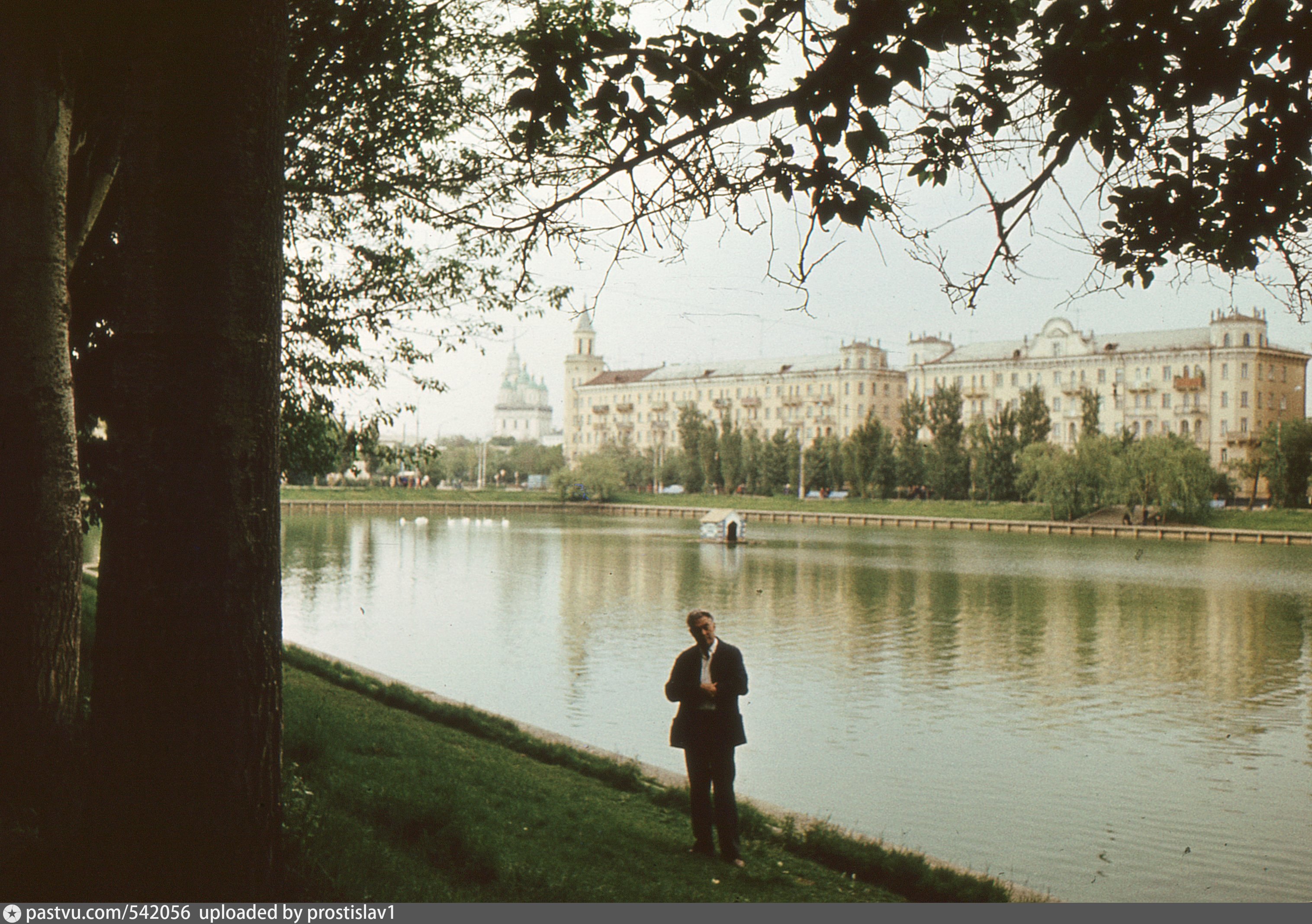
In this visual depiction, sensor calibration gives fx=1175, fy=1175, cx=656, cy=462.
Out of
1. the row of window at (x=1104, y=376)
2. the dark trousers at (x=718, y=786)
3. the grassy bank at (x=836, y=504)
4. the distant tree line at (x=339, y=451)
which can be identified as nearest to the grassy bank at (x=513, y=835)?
the dark trousers at (x=718, y=786)

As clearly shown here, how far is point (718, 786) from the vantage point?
745 cm

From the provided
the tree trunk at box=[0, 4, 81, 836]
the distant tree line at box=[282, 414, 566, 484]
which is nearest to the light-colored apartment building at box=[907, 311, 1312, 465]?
the distant tree line at box=[282, 414, 566, 484]

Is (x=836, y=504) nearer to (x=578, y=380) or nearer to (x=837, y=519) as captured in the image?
(x=837, y=519)

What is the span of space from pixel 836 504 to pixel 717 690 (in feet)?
283

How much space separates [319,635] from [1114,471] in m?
58.9

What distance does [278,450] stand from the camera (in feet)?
12.1

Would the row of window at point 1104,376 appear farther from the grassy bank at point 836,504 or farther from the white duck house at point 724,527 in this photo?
the white duck house at point 724,527

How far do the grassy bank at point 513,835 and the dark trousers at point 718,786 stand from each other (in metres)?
0.15

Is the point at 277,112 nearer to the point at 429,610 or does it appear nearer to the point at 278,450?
the point at 278,450

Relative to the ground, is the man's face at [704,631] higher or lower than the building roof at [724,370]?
lower

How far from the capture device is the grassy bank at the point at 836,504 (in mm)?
68750

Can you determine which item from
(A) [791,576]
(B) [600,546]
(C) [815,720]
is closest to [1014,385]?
(B) [600,546]

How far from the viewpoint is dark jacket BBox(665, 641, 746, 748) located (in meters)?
7.40

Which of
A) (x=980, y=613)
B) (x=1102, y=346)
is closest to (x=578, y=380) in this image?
(x=1102, y=346)
